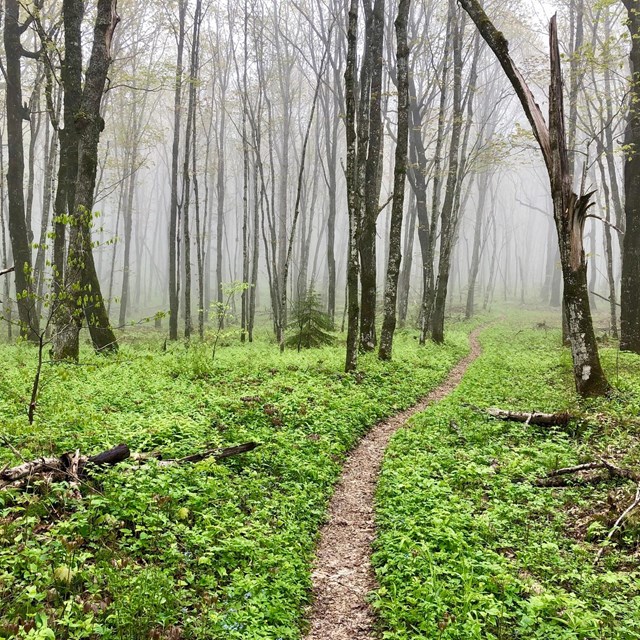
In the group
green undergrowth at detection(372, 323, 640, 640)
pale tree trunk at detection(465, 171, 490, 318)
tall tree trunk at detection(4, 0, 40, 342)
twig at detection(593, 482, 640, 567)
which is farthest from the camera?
pale tree trunk at detection(465, 171, 490, 318)

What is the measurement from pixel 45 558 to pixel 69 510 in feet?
2.75

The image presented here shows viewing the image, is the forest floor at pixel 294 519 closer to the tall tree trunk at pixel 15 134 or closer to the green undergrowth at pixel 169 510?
the green undergrowth at pixel 169 510

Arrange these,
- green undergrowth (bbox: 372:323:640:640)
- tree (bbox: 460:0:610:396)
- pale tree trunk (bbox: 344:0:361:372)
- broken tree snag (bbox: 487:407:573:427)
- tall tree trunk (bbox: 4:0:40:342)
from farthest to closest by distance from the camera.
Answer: tall tree trunk (bbox: 4:0:40:342), pale tree trunk (bbox: 344:0:361:372), tree (bbox: 460:0:610:396), broken tree snag (bbox: 487:407:573:427), green undergrowth (bbox: 372:323:640:640)

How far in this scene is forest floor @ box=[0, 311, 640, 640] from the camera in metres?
3.73

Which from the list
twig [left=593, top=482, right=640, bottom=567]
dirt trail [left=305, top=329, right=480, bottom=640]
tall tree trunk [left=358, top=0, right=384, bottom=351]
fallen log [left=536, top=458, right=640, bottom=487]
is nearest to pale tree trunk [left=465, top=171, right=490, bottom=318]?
tall tree trunk [left=358, top=0, right=384, bottom=351]

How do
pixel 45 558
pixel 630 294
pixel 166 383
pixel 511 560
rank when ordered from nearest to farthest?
pixel 45 558 < pixel 511 560 < pixel 166 383 < pixel 630 294

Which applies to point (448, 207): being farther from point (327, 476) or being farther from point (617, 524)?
point (617, 524)

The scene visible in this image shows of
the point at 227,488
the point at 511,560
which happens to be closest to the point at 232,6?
the point at 227,488

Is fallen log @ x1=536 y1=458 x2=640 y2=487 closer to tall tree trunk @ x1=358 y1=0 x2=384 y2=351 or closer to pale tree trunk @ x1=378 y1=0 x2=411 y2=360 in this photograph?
pale tree trunk @ x1=378 y1=0 x2=411 y2=360

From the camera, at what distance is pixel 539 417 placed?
319 inches

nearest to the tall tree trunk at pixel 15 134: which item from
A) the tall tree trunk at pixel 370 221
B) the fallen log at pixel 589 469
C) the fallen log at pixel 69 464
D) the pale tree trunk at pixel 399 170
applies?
the tall tree trunk at pixel 370 221

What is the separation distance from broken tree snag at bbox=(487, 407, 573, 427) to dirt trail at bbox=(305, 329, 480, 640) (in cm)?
230

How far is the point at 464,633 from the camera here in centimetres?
367

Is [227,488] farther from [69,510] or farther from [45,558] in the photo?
[45,558]
